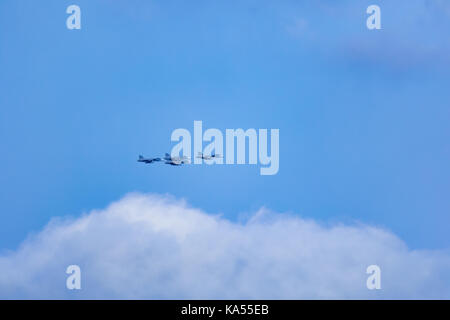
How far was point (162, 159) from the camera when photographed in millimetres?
22016

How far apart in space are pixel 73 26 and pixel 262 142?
3.80 metres
